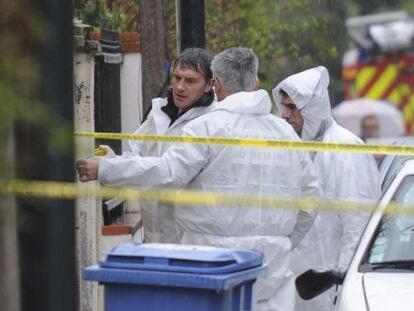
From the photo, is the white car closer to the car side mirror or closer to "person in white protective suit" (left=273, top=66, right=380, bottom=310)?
the car side mirror

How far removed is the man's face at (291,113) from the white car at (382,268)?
3.48 feet

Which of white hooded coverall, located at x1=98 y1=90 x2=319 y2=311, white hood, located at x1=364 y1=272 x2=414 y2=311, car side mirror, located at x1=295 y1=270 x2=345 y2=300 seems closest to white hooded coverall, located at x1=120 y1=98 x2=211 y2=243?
white hooded coverall, located at x1=98 y1=90 x2=319 y2=311

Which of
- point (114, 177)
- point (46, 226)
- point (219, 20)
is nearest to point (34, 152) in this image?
point (46, 226)

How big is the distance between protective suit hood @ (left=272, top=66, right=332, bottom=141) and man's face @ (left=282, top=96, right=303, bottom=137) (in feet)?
0.10

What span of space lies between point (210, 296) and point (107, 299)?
1.30 ft

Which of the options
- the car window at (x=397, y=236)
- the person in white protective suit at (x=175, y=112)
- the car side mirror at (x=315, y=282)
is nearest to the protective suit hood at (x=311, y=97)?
the person in white protective suit at (x=175, y=112)

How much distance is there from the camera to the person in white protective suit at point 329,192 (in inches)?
237

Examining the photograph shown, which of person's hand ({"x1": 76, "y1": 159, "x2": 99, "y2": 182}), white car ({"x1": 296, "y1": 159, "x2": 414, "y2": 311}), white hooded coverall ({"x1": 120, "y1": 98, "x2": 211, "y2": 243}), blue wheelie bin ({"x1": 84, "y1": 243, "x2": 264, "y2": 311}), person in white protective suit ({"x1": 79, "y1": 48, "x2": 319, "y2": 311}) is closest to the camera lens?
blue wheelie bin ({"x1": 84, "y1": 243, "x2": 264, "y2": 311})

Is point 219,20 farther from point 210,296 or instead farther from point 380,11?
point 380,11

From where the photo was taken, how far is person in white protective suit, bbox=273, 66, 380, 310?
6.01m

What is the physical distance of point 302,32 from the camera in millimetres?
2680

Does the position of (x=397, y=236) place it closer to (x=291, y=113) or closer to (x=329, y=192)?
(x=329, y=192)

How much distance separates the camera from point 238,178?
5.10 m

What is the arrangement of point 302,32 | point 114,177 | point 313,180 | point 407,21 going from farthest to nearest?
point 313,180, point 114,177, point 302,32, point 407,21
